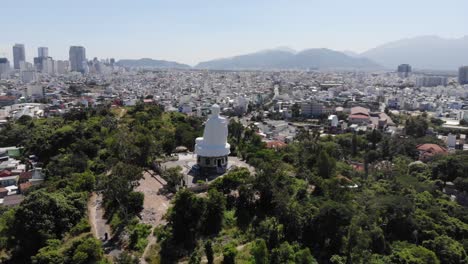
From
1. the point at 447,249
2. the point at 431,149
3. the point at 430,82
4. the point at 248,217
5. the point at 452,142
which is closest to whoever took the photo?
the point at 447,249

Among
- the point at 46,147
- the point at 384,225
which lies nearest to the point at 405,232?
the point at 384,225

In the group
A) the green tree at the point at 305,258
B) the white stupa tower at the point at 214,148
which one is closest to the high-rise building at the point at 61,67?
the white stupa tower at the point at 214,148

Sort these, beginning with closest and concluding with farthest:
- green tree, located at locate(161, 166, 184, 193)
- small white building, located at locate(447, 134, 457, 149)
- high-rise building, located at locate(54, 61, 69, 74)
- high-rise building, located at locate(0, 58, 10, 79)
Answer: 1. green tree, located at locate(161, 166, 184, 193)
2. small white building, located at locate(447, 134, 457, 149)
3. high-rise building, located at locate(0, 58, 10, 79)
4. high-rise building, located at locate(54, 61, 69, 74)

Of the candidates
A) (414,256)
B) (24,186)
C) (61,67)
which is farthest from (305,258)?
(61,67)

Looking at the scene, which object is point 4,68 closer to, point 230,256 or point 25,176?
point 25,176

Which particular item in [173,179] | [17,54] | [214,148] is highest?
[17,54]

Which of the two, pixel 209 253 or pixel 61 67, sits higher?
pixel 61 67

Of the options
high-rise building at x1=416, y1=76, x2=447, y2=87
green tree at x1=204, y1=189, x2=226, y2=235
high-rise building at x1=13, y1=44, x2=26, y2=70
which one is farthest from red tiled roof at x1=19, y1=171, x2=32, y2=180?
high-rise building at x1=13, y1=44, x2=26, y2=70

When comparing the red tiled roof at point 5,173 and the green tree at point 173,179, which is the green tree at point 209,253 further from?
the red tiled roof at point 5,173

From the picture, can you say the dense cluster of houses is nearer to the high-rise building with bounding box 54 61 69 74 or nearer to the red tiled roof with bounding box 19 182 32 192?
the red tiled roof with bounding box 19 182 32 192
